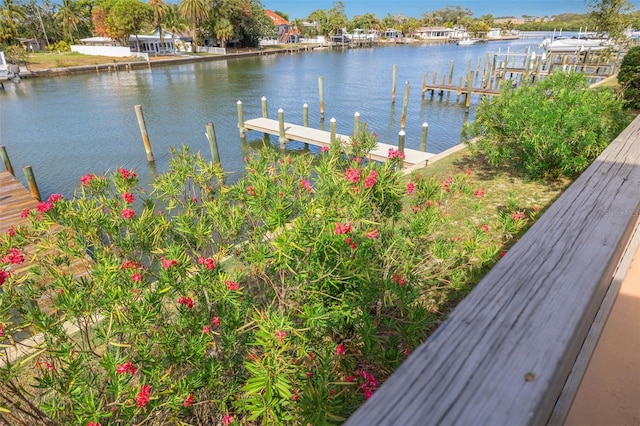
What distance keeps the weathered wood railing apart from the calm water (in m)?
14.2

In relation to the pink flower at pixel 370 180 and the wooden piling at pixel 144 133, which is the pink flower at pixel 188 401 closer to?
the pink flower at pixel 370 180

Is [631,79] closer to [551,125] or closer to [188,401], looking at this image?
[551,125]

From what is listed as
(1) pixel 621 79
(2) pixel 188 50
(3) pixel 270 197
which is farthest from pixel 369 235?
(2) pixel 188 50

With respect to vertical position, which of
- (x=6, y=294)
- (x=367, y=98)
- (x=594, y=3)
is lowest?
(x=367, y=98)

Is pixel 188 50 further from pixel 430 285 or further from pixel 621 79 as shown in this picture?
pixel 430 285

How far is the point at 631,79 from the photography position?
478 inches

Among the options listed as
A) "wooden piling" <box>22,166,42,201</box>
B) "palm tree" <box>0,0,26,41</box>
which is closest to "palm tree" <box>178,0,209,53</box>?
"palm tree" <box>0,0,26,41</box>

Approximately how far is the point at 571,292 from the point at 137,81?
1553 inches

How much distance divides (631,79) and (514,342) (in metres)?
15.7

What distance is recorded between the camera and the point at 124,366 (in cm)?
232

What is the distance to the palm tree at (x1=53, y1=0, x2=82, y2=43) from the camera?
5797 cm

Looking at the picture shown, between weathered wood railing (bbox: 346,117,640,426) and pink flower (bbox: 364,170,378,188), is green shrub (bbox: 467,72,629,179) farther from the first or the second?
weathered wood railing (bbox: 346,117,640,426)

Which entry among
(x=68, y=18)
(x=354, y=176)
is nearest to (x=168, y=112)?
(x=354, y=176)

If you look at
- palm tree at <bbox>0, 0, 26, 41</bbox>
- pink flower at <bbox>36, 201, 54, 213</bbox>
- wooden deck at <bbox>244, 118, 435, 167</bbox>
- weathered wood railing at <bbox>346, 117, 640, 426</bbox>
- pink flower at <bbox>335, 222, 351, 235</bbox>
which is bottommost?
wooden deck at <bbox>244, 118, 435, 167</bbox>
